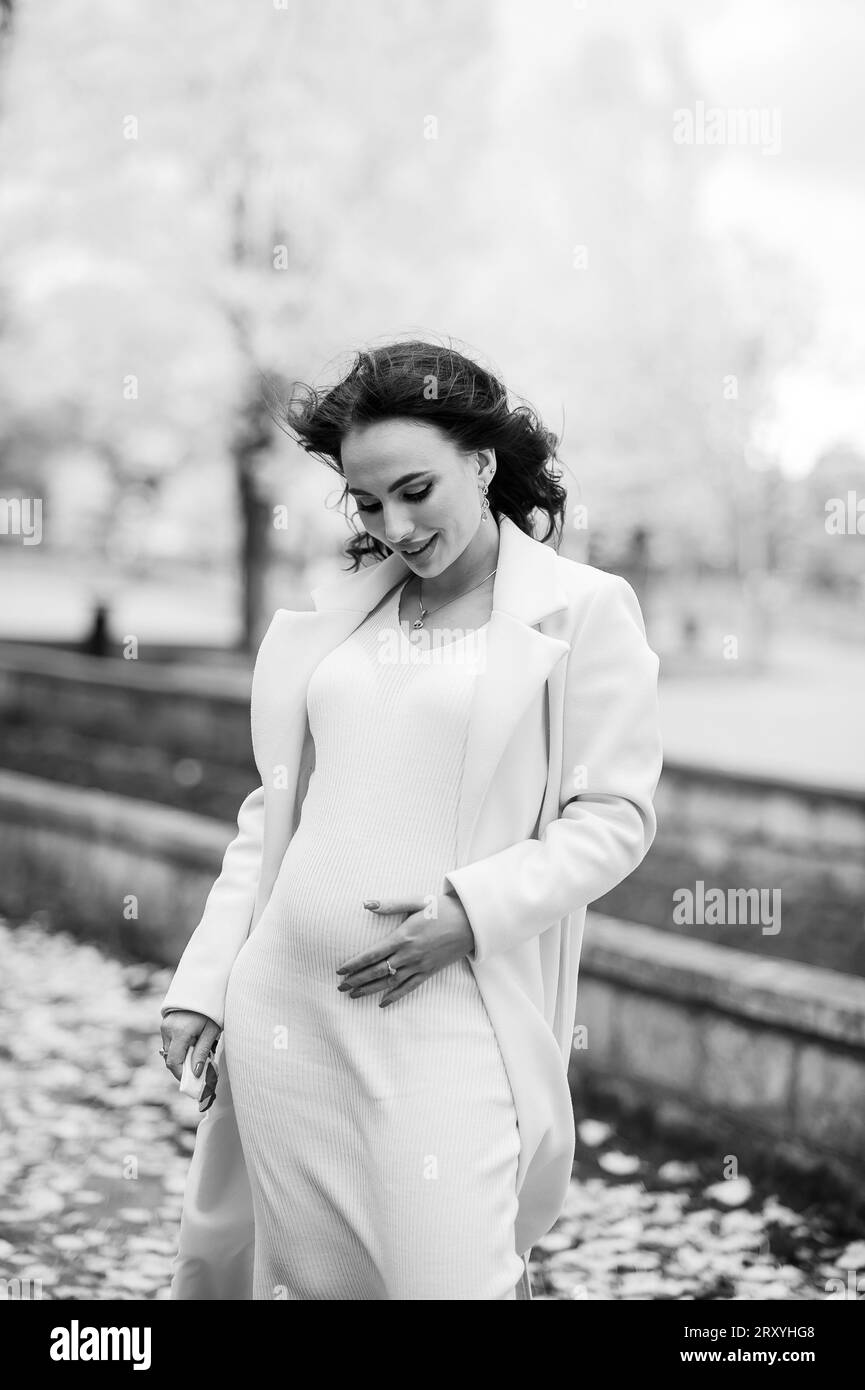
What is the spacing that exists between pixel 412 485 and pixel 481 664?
0.30 m

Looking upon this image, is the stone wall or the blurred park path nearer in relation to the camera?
the stone wall

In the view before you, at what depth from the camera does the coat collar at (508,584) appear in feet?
6.83

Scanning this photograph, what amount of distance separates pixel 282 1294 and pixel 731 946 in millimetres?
4205

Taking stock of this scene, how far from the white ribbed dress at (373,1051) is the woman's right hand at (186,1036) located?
0.05 meters

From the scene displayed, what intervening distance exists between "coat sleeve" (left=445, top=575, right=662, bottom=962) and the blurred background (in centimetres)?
65

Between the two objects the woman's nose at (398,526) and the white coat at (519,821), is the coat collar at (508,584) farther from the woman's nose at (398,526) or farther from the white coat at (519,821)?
the woman's nose at (398,526)

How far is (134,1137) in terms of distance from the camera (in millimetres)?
4297

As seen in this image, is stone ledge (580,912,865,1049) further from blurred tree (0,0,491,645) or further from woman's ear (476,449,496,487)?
blurred tree (0,0,491,645)

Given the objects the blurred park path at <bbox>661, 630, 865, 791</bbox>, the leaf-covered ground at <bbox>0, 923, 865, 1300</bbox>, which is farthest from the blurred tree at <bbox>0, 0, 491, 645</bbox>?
the leaf-covered ground at <bbox>0, 923, 865, 1300</bbox>

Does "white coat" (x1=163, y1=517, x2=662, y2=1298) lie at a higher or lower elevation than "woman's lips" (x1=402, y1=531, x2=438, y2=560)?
lower

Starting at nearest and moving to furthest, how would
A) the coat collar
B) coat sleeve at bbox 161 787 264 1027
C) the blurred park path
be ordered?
the coat collar, coat sleeve at bbox 161 787 264 1027, the blurred park path

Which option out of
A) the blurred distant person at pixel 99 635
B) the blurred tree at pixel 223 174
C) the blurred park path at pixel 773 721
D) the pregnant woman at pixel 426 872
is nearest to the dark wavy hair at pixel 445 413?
the pregnant woman at pixel 426 872

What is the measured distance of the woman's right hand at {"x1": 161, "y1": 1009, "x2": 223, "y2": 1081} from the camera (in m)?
→ 2.18

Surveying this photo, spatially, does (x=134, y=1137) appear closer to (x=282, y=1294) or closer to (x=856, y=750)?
(x=282, y=1294)
